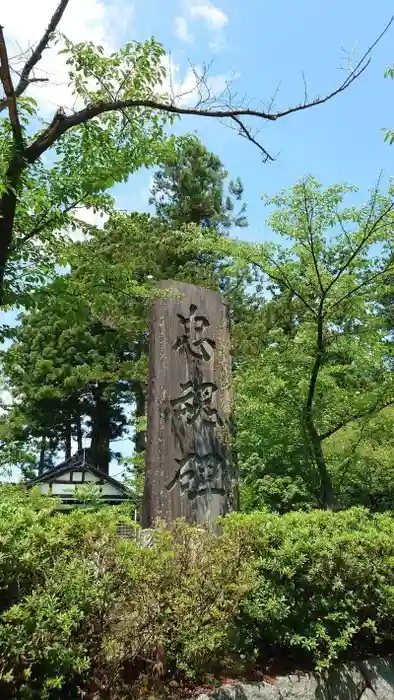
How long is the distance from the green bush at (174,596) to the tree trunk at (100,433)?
19.8m

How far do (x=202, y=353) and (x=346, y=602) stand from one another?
13.1ft

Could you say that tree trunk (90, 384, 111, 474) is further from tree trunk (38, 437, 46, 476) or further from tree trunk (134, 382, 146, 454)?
tree trunk (134, 382, 146, 454)

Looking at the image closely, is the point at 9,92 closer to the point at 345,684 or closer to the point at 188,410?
the point at 188,410

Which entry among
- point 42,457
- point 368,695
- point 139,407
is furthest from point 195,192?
point 368,695

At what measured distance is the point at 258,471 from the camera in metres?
8.85

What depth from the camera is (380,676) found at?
11.3 ft

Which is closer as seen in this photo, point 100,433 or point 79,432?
point 100,433

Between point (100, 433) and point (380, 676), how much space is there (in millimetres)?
20947

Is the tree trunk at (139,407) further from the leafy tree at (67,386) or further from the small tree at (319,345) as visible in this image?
the small tree at (319,345)

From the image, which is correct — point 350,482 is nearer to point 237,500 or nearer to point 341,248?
point 237,500

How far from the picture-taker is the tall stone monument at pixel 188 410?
20.4 feet

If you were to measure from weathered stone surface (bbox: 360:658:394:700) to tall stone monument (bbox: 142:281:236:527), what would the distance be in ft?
9.44

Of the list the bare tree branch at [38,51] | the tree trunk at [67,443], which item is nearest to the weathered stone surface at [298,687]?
the bare tree branch at [38,51]

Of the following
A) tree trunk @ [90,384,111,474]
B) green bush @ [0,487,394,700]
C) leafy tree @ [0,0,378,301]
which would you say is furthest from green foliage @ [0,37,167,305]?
tree trunk @ [90,384,111,474]
